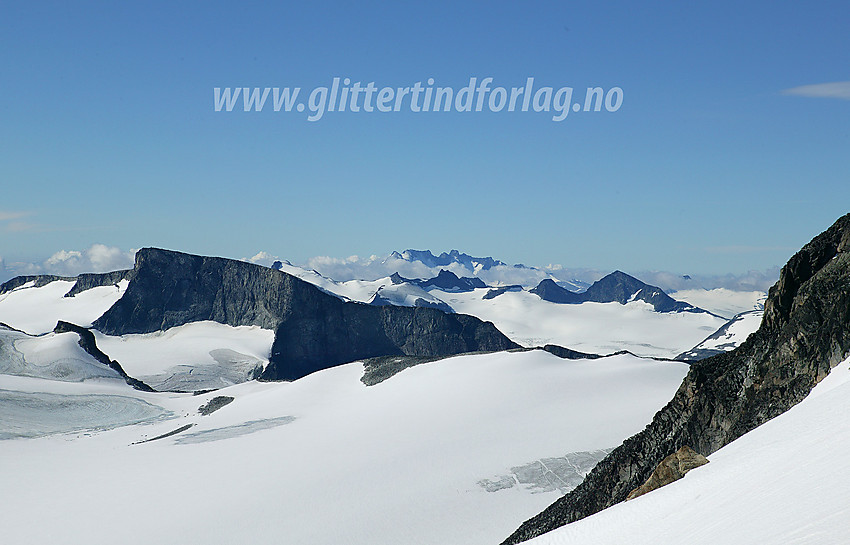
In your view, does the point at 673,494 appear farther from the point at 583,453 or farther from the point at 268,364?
the point at 268,364

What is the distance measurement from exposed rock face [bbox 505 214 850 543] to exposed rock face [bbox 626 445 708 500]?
2.95 meters

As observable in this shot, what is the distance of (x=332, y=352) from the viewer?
521ft

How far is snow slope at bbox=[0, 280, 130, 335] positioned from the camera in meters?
155

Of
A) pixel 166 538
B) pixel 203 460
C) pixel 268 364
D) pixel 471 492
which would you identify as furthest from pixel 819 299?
pixel 268 364

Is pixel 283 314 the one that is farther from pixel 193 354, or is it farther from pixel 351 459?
pixel 351 459

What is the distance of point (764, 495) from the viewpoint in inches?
425

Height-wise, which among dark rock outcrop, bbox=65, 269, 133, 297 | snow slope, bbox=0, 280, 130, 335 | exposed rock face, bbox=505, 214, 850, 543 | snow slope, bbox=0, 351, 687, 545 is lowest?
snow slope, bbox=0, 351, 687, 545

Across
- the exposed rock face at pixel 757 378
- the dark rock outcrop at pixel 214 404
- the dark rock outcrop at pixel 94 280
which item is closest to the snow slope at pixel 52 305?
the dark rock outcrop at pixel 94 280

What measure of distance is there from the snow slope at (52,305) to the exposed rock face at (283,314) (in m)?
5.20

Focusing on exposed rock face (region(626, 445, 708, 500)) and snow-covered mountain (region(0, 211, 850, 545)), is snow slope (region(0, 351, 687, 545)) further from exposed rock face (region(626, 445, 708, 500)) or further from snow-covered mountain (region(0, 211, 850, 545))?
exposed rock face (region(626, 445, 708, 500))

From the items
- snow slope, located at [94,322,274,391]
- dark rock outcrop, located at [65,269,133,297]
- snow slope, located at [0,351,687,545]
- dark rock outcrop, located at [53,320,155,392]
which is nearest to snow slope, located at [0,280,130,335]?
dark rock outcrop, located at [65,269,133,297]

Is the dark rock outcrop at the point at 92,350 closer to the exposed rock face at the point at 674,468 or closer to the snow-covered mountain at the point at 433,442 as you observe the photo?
the snow-covered mountain at the point at 433,442

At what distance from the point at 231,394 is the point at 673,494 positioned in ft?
198

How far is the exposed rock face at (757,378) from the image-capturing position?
1802 centimetres
